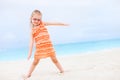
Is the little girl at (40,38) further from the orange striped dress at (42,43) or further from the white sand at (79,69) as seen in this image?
the white sand at (79,69)

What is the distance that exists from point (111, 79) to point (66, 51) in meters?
5.97

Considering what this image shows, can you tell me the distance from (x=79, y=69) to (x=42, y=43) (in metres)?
0.75

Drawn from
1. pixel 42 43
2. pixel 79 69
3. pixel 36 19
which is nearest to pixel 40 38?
pixel 42 43

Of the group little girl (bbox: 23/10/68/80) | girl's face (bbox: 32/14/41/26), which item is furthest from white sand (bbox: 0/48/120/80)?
girl's face (bbox: 32/14/41/26)

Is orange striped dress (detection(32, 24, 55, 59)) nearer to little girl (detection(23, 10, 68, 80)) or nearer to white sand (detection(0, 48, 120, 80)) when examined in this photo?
little girl (detection(23, 10, 68, 80))

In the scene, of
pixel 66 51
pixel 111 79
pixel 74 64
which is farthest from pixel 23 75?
pixel 66 51

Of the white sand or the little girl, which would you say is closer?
the white sand

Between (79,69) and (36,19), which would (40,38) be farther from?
(79,69)

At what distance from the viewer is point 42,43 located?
477cm

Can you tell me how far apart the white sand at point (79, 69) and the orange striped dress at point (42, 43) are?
0.31 meters

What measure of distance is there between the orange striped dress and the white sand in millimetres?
308

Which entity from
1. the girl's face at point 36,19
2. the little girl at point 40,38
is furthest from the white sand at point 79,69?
the girl's face at point 36,19

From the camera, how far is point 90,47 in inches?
405

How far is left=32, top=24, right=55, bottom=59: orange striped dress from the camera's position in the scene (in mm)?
4762
